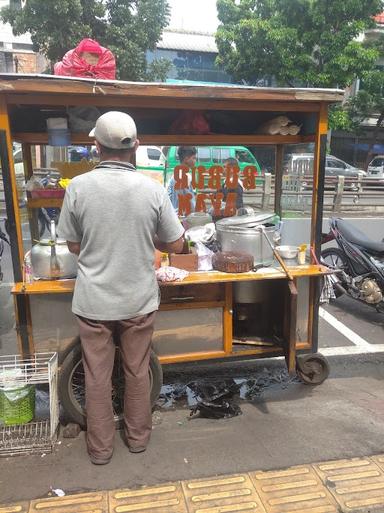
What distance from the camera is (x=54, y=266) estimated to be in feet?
10.2

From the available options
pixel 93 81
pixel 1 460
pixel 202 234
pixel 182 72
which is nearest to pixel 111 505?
pixel 1 460

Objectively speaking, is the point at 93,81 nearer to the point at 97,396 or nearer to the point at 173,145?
the point at 173,145

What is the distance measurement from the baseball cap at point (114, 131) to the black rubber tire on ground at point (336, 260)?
3622mm

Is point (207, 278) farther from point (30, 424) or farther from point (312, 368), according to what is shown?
point (30, 424)

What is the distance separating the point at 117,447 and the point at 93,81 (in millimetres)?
2238

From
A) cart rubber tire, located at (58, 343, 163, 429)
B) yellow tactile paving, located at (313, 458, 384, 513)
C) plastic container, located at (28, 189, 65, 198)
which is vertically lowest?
yellow tactile paving, located at (313, 458, 384, 513)

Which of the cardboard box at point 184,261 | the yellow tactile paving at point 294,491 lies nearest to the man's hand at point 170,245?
the cardboard box at point 184,261

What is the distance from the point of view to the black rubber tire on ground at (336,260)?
5438mm

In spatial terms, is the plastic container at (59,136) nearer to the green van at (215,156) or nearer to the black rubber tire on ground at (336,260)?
the green van at (215,156)

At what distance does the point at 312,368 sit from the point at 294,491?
132 cm

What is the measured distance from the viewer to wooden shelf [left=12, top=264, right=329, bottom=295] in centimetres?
296

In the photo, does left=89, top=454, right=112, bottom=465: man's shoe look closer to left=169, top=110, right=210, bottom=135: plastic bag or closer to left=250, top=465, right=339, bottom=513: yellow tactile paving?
left=250, top=465, right=339, bottom=513: yellow tactile paving

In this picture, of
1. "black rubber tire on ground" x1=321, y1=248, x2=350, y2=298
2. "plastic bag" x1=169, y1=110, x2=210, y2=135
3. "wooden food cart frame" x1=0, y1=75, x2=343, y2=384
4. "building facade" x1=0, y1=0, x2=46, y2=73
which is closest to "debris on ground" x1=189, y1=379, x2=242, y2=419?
"wooden food cart frame" x1=0, y1=75, x2=343, y2=384

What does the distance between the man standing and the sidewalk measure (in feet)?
0.74
